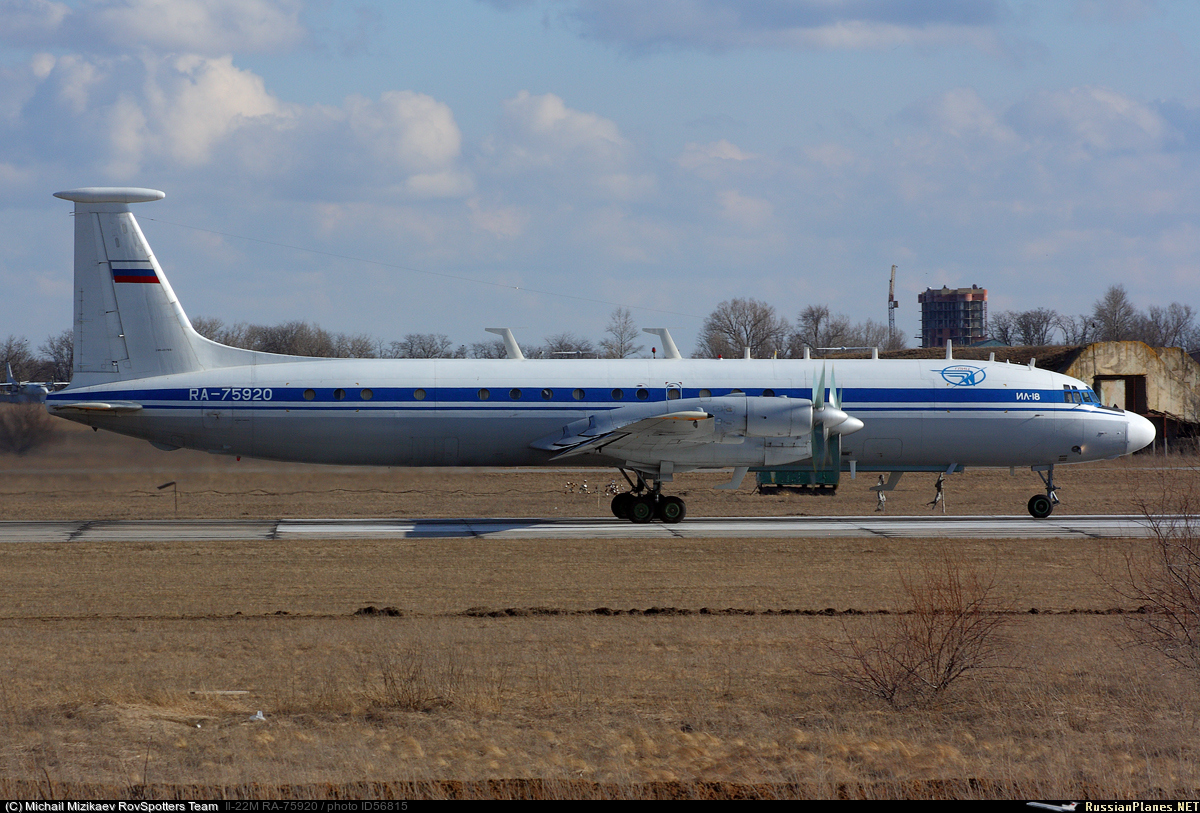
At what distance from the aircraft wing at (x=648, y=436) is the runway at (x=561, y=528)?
7.16 feet

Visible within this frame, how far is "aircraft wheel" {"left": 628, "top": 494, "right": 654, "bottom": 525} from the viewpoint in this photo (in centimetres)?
2977

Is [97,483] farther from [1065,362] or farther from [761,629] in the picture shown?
[1065,362]

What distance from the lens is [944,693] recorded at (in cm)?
1280

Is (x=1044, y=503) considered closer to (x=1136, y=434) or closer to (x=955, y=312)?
(x=1136, y=434)

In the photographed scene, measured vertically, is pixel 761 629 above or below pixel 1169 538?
below

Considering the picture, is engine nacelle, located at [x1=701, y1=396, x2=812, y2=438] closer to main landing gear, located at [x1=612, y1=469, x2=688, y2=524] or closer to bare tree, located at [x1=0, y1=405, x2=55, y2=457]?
main landing gear, located at [x1=612, y1=469, x2=688, y2=524]

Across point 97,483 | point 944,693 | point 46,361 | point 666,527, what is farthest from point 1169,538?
point 46,361

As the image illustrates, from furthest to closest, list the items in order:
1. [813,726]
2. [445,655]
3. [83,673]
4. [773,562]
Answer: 1. [773,562]
2. [445,655]
3. [83,673]
4. [813,726]

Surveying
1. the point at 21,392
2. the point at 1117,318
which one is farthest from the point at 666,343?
the point at 1117,318

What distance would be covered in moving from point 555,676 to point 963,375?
2068 cm

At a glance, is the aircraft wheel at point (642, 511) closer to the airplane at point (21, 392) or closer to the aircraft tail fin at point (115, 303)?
the aircraft tail fin at point (115, 303)

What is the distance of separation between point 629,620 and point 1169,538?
8439 mm

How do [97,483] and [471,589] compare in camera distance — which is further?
[97,483]

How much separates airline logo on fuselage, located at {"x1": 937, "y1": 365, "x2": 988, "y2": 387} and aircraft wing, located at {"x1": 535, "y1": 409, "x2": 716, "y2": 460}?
780cm
